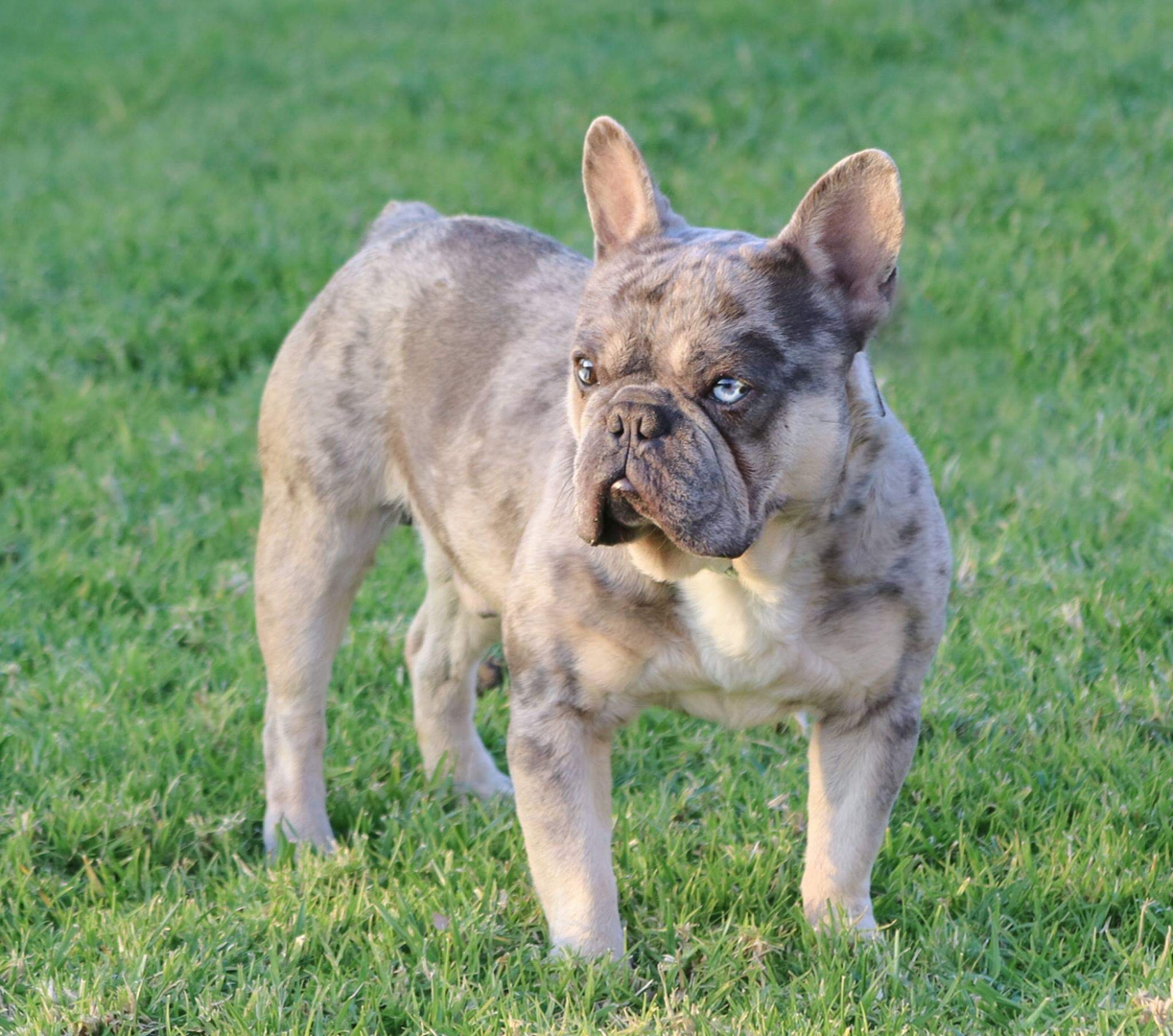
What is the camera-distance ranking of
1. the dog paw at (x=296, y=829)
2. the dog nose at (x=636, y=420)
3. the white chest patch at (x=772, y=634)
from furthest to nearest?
the dog paw at (x=296, y=829) < the white chest patch at (x=772, y=634) < the dog nose at (x=636, y=420)

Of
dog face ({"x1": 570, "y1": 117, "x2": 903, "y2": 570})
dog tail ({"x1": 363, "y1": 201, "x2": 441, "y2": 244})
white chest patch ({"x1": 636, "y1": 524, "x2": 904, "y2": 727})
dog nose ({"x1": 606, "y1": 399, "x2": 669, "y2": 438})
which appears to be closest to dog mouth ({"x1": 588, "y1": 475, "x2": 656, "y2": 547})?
dog face ({"x1": 570, "y1": 117, "x2": 903, "y2": 570})

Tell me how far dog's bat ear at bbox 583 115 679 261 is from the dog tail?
4.63 feet

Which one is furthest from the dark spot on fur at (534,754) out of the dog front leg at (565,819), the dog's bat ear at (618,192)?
the dog's bat ear at (618,192)

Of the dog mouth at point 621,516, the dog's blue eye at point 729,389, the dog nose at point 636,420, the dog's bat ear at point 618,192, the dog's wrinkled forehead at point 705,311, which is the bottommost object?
the dog mouth at point 621,516

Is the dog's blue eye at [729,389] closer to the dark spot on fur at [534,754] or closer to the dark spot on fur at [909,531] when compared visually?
the dark spot on fur at [909,531]

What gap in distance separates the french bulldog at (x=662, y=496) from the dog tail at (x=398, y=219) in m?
0.68

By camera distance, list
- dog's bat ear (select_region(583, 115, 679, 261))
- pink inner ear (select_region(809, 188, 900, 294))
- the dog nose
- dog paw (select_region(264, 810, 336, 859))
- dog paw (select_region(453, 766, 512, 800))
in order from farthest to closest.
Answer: dog paw (select_region(453, 766, 512, 800)) → dog paw (select_region(264, 810, 336, 859)) → dog's bat ear (select_region(583, 115, 679, 261)) → pink inner ear (select_region(809, 188, 900, 294)) → the dog nose

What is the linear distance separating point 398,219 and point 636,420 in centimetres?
246

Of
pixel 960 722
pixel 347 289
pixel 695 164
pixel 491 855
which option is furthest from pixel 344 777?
pixel 695 164

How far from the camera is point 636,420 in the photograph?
350cm

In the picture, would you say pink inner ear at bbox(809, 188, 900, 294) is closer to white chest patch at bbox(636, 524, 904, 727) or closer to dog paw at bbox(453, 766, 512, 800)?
white chest patch at bbox(636, 524, 904, 727)

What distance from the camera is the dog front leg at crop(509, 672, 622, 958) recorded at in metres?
3.96

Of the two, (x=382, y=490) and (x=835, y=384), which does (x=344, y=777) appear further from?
(x=835, y=384)

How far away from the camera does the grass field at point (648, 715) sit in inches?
158
